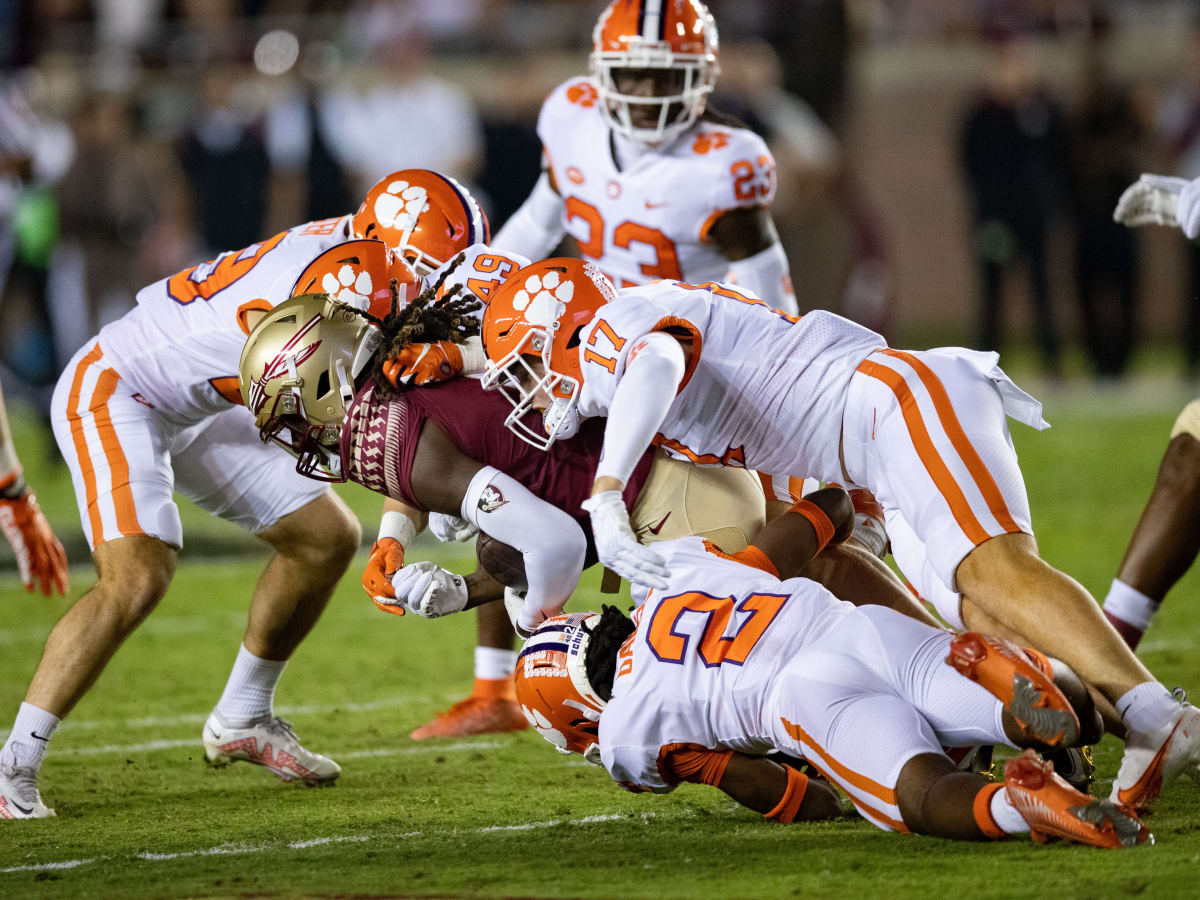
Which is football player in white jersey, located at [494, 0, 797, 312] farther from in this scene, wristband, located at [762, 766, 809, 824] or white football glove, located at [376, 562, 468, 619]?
wristband, located at [762, 766, 809, 824]

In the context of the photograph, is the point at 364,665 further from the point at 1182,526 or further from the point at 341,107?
the point at 341,107

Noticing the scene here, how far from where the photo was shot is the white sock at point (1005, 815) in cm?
307

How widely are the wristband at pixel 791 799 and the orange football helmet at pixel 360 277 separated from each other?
1442 millimetres

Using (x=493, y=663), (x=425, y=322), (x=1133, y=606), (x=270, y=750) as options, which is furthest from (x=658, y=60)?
(x=270, y=750)

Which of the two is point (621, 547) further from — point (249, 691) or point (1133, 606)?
point (1133, 606)

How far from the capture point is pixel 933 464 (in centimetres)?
355

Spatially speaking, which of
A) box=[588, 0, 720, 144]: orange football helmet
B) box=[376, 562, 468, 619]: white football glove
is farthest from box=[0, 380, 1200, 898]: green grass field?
box=[588, 0, 720, 144]: orange football helmet

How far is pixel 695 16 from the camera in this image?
17.4ft

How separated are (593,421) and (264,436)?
2.55 feet

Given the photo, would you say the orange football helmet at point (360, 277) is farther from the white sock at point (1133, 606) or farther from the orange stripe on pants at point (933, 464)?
the white sock at point (1133, 606)

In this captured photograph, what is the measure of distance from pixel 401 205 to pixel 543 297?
2.67ft

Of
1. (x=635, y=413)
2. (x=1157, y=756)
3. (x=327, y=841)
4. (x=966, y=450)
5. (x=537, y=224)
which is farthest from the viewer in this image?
(x=537, y=224)

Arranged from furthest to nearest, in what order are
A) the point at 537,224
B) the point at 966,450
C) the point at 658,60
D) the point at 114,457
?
the point at 537,224
the point at 658,60
the point at 114,457
the point at 966,450

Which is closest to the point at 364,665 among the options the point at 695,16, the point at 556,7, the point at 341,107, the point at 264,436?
the point at 264,436
